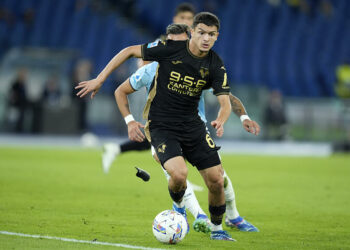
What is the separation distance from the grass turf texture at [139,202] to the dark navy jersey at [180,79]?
1.20m

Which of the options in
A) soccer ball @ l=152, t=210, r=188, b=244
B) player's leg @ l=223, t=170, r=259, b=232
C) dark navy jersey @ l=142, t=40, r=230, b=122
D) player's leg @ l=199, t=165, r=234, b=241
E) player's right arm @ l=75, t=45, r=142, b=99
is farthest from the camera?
player's leg @ l=223, t=170, r=259, b=232

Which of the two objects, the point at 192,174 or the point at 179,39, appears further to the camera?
the point at 192,174

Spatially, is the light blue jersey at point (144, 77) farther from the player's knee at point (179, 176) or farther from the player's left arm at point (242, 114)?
the player's knee at point (179, 176)

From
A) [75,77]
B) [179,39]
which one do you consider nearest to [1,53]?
[75,77]

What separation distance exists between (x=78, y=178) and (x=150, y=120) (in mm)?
5994

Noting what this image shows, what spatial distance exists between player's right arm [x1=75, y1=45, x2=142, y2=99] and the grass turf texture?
52.1 inches

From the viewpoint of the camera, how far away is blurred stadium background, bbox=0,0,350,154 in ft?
75.5

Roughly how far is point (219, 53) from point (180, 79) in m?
20.1

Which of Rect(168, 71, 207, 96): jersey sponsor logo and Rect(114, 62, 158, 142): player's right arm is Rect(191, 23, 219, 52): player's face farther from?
Rect(114, 62, 158, 142): player's right arm

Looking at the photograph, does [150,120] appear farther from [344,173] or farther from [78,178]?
[344,173]

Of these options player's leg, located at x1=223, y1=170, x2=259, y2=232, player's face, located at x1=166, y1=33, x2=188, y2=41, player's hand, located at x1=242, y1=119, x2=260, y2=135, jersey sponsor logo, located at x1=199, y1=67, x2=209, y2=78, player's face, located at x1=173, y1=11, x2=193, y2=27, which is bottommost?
player's leg, located at x1=223, y1=170, x2=259, y2=232

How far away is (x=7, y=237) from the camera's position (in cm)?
611

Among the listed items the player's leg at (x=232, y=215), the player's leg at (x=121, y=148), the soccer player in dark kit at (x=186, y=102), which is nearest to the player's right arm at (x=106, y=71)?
the soccer player in dark kit at (x=186, y=102)

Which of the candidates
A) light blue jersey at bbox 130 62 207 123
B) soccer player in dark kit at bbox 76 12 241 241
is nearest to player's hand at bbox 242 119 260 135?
soccer player in dark kit at bbox 76 12 241 241
